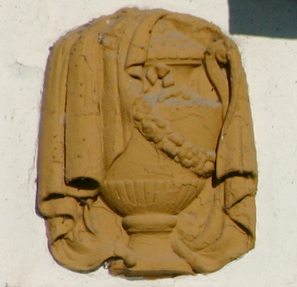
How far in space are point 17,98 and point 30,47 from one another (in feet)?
0.47

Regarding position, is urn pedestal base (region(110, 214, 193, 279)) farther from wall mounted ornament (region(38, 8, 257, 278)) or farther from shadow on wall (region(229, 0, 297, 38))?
shadow on wall (region(229, 0, 297, 38))

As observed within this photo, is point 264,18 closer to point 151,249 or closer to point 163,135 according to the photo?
point 163,135

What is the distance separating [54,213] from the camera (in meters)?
3.07

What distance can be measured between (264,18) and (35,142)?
28.5 inches

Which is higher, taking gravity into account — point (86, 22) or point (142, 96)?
point (86, 22)

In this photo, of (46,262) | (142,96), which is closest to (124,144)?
(142,96)

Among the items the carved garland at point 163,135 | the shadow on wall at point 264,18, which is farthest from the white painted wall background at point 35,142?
the carved garland at point 163,135

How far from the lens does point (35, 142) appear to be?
10.3 ft

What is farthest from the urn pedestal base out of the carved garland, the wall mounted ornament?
the carved garland

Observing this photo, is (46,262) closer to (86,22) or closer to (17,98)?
(17,98)

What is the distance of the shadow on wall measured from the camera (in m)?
3.27

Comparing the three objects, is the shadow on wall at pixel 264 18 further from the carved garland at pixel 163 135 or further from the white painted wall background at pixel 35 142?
the carved garland at pixel 163 135

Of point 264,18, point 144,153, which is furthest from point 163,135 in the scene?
point 264,18

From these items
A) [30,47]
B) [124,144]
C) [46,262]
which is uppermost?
[30,47]
